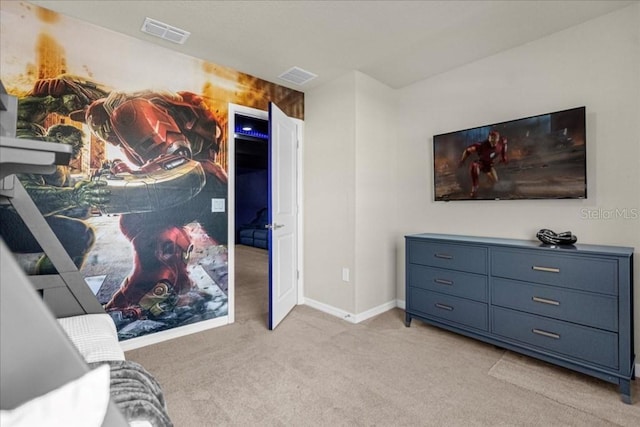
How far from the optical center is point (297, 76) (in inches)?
127

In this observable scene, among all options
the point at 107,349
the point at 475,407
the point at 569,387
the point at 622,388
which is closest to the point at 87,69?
the point at 107,349

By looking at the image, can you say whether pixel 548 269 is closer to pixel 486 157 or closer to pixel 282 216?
pixel 486 157

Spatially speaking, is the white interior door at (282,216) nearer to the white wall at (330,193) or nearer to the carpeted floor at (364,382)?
the white wall at (330,193)

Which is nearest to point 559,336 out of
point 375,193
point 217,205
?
point 375,193

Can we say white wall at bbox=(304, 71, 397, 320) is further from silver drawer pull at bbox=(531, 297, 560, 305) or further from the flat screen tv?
silver drawer pull at bbox=(531, 297, 560, 305)

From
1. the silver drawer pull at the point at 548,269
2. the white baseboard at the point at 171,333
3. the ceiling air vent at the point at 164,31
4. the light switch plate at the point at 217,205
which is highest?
the ceiling air vent at the point at 164,31

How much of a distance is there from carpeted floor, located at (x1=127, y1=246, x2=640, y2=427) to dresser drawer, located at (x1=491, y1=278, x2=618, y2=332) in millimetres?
420

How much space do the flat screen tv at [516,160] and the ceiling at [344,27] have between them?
0.68 meters

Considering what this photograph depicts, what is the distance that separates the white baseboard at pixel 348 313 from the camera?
10.2 ft

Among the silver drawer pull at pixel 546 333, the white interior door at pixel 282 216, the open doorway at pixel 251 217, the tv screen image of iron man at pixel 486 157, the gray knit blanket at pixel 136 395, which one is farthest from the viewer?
the open doorway at pixel 251 217

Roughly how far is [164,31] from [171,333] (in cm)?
247

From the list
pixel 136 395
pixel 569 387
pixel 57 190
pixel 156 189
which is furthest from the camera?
pixel 156 189

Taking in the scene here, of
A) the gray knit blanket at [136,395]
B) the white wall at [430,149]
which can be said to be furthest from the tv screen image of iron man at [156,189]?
the gray knit blanket at [136,395]

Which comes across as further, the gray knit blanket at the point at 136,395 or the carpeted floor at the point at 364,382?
the carpeted floor at the point at 364,382
